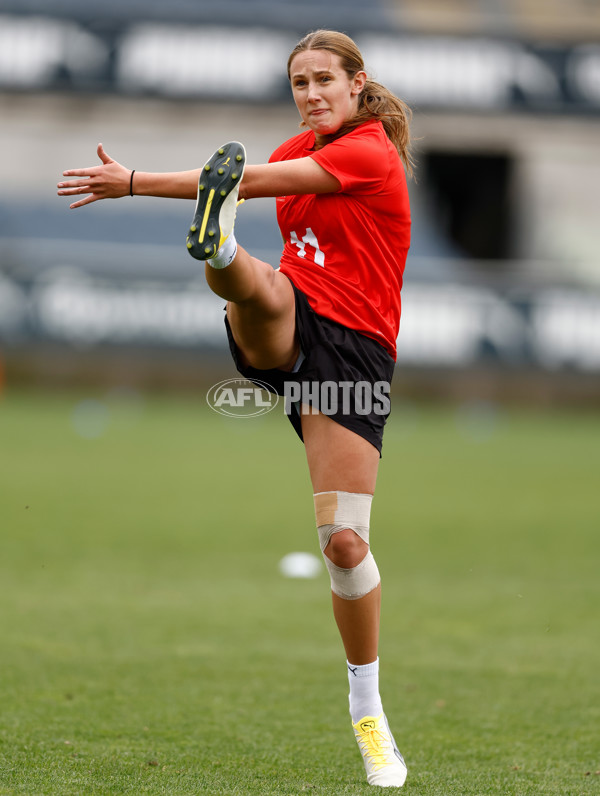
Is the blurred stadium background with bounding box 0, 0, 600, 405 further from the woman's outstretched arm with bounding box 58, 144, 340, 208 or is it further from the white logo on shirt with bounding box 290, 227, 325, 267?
the woman's outstretched arm with bounding box 58, 144, 340, 208

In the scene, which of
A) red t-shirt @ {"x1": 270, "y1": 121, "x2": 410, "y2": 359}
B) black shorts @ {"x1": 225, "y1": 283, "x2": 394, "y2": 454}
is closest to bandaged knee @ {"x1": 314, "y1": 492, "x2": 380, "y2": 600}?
black shorts @ {"x1": 225, "y1": 283, "x2": 394, "y2": 454}

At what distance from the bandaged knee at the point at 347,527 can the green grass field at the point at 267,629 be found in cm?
54

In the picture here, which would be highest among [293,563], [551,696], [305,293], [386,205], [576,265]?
[386,205]

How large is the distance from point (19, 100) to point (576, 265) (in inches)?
440

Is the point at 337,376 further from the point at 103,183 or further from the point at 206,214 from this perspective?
the point at 103,183

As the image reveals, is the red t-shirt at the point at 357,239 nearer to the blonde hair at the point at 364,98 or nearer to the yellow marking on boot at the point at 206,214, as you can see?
the blonde hair at the point at 364,98

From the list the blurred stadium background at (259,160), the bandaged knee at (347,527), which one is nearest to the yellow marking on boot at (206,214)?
the bandaged knee at (347,527)

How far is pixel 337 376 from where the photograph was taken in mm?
3273

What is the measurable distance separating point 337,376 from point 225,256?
51 cm

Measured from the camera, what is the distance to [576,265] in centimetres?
2267

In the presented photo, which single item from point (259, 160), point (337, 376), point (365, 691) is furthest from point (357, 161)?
point (259, 160)

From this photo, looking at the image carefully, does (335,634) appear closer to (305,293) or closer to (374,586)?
(374,586)

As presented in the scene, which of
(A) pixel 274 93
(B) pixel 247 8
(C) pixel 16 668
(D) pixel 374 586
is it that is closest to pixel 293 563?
(C) pixel 16 668

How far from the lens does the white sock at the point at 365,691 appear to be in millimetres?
3295
